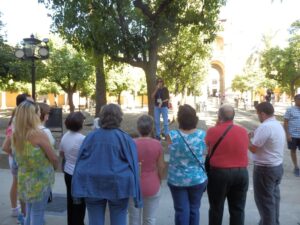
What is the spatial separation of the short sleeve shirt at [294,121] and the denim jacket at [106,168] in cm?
522

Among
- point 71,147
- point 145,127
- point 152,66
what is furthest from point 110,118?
point 152,66

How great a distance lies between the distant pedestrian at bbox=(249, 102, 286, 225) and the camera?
4543mm

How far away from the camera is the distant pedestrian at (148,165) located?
4.00 m

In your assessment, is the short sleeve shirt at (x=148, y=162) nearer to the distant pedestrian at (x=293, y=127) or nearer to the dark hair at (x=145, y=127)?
the dark hair at (x=145, y=127)

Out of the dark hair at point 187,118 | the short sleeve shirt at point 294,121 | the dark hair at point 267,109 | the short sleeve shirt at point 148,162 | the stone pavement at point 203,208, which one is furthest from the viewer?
the short sleeve shirt at point 294,121

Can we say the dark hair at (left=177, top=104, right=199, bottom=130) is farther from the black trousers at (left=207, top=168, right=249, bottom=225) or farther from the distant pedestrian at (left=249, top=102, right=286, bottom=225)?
the distant pedestrian at (left=249, top=102, right=286, bottom=225)

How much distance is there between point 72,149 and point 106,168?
1.12 m

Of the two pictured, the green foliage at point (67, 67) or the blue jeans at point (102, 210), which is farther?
the green foliage at point (67, 67)

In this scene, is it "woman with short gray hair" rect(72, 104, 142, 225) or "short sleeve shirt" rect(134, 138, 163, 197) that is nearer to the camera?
"woman with short gray hair" rect(72, 104, 142, 225)

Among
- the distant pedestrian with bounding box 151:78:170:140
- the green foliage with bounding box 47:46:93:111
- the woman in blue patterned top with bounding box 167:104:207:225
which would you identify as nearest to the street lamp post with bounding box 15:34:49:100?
the distant pedestrian with bounding box 151:78:170:140

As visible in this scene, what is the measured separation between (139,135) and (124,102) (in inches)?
2193

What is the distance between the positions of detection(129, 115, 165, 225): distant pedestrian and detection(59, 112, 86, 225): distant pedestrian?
74cm

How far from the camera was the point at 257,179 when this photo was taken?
469 cm

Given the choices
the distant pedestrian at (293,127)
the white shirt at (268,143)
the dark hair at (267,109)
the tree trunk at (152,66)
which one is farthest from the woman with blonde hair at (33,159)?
the tree trunk at (152,66)
